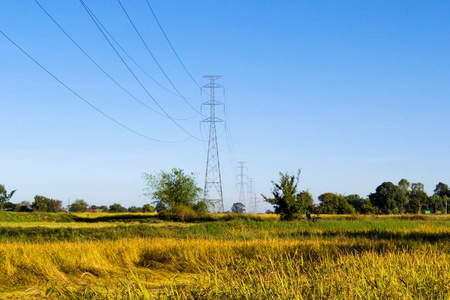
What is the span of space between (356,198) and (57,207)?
104447 mm

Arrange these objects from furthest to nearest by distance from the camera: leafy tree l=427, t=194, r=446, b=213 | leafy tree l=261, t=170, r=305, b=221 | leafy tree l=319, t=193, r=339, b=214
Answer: leafy tree l=427, t=194, r=446, b=213 < leafy tree l=319, t=193, r=339, b=214 < leafy tree l=261, t=170, r=305, b=221

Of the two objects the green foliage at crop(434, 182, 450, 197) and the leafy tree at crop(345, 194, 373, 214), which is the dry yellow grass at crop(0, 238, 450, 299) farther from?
the green foliage at crop(434, 182, 450, 197)

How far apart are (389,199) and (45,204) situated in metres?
107

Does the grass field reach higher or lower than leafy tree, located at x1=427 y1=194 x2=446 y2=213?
lower

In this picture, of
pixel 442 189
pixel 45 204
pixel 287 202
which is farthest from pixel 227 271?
pixel 442 189

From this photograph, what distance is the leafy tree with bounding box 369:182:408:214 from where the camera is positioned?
13225 cm

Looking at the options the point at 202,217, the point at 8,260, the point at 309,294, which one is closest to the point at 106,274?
the point at 8,260

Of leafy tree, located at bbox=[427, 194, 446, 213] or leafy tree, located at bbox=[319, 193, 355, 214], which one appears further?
leafy tree, located at bbox=[427, 194, 446, 213]

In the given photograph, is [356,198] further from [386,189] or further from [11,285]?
[11,285]

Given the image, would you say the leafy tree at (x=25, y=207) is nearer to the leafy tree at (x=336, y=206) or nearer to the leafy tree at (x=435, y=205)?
the leafy tree at (x=336, y=206)

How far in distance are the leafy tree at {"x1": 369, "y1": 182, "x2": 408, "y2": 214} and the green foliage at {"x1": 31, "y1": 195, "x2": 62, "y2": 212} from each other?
334 feet

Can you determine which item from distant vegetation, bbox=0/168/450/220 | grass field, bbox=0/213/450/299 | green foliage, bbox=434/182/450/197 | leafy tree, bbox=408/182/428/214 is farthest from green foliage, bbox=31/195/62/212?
green foliage, bbox=434/182/450/197

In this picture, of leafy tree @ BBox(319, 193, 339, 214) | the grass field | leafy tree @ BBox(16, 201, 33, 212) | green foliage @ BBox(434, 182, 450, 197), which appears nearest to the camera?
the grass field

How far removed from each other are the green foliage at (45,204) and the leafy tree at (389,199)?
334ft
